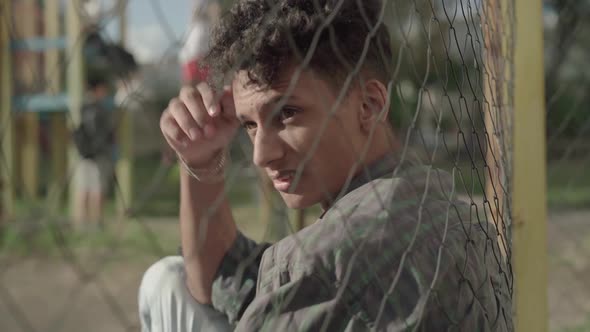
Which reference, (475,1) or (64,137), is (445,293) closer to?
(475,1)

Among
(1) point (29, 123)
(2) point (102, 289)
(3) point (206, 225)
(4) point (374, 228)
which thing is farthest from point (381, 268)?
(1) point (29, 123)

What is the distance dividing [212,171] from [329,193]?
332mm

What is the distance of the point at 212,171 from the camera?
4.73 feet

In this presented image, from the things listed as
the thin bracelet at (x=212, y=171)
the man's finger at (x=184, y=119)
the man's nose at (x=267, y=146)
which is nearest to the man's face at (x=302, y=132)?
the man's nose at (x=267, y=146)

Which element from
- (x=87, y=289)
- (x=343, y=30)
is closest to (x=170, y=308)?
(x=343, y=30)

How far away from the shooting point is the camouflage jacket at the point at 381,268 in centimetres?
99

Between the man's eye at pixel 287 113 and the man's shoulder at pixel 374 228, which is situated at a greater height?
the man's eye at pixel 287 113

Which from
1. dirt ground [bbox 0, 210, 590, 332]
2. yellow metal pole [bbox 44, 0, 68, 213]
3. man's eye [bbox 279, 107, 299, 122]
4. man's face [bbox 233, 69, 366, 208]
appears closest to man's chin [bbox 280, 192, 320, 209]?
man's face [bbox 233, 69, 366, 208]

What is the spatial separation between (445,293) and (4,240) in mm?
4545

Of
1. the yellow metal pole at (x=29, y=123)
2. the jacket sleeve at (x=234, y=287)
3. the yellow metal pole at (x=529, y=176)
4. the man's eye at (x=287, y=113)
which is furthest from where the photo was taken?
the yellow metal pole at (x=29, y=123)

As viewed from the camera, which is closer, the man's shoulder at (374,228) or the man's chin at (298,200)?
the man's shoulder at (374,228)

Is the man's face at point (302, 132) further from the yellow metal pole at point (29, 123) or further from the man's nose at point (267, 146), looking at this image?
the yellow metal pole at point (29, 123)

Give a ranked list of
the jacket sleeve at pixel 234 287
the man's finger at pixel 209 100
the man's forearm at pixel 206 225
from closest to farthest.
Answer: the man's finger at pixel 209 100 < the jacket sleeve at pixel 234 287 < the man's forearm at pixel 206 225

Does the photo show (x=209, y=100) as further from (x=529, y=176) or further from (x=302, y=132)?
(x=529, y=176)
